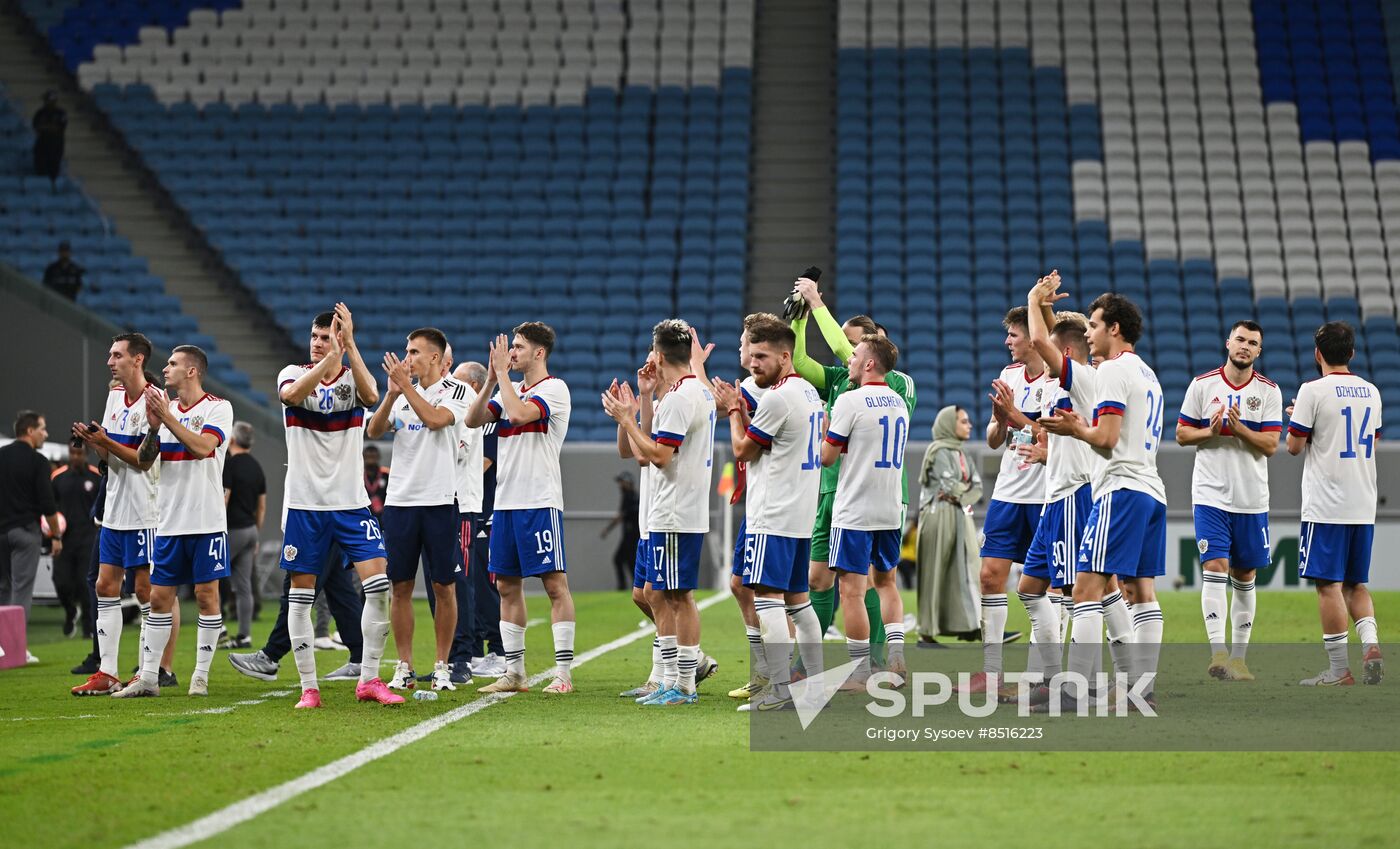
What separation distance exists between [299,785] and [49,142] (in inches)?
810

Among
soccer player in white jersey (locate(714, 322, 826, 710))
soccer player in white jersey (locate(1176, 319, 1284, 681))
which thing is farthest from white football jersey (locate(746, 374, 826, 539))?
soccer player in white jersey (locate(1176, 319, 1284, 681))

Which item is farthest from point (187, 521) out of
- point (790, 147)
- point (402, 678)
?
point (790, 147)

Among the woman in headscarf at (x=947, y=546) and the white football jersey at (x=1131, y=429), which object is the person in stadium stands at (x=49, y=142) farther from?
the white football jersey at (x=1131, y=429)

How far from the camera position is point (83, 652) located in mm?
13906

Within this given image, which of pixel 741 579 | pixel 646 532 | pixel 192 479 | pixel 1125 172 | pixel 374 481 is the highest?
pixel 1125 172

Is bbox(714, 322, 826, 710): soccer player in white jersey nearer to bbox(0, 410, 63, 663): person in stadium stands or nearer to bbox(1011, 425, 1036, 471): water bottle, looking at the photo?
bbox(1011, 425, 1036, 471): water bottle

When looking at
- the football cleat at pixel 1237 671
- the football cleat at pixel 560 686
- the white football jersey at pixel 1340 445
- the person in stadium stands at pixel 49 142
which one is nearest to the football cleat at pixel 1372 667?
the football cleat at pixel 1237 671

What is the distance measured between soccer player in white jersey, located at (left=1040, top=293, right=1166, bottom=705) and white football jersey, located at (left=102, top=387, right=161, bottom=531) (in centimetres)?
602

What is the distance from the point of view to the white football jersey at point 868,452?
875 cm

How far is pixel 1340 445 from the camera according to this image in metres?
9.92

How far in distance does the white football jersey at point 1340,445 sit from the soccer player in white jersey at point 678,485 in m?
3.89

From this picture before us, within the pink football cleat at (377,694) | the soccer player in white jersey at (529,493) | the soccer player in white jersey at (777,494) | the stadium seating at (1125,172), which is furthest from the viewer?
the stadium seating at (1125,172)

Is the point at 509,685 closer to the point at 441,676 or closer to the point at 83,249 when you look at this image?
the point at 441,676

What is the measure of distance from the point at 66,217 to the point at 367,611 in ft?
61.4
